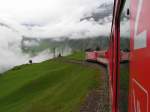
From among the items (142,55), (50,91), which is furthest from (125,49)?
→ (50,91)

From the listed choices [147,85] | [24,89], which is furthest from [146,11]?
[24,89]

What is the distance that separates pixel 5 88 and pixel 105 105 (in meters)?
46.6

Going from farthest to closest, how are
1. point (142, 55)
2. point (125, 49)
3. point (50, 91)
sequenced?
1. point (50, 91)
2. point (125, 49)
3. point (142, 55)

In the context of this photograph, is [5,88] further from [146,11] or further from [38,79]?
[146,11]

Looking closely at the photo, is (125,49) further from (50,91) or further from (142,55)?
(50,91)

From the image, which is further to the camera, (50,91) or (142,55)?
(50,91)

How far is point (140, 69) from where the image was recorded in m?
1.99

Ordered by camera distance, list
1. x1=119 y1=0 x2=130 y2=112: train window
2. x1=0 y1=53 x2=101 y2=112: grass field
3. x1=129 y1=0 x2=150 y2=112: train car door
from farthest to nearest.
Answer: x1=0 y1=53 x2=101 y2=112: grass field < x1=119 y1=0 x2=130 y2=112: train window < x1=129 y1=0 x2=150 y2=112: train car door

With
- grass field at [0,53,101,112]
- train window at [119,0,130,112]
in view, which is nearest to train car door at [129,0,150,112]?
train window at [119,0,130,112]

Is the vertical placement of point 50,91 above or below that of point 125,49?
below

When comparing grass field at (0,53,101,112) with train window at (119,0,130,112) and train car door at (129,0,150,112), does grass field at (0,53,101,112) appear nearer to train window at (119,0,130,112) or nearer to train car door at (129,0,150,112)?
train window at (119,0,130,112)

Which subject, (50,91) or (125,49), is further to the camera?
(50,91)

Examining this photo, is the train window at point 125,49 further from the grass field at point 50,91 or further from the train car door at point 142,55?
the grass field at point 50,91

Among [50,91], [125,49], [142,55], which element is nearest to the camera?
[142,55]
